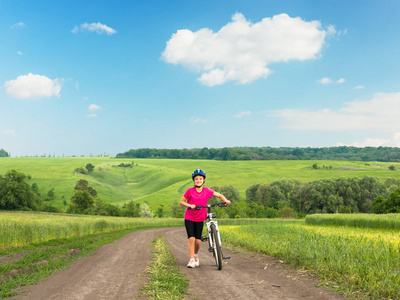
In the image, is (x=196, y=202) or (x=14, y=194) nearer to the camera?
(x=196, y=202)

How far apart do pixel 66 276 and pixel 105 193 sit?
127 m

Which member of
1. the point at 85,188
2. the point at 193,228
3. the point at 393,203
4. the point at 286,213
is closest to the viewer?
the point at 193,228

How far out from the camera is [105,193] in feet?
424

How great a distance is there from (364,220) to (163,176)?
130m

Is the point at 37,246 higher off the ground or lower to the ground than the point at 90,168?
higher

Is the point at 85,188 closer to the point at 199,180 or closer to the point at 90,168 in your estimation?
the point at 90,168

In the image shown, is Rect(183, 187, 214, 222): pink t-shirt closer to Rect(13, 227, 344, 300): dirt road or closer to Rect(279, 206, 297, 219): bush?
Rect(13, 227, 344, 300): dirt road

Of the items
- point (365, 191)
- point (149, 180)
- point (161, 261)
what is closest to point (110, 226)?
point (161, 261)

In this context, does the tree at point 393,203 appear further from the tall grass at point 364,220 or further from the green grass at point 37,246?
the green grass at point 37,246

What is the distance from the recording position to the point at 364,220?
3225 centimetres


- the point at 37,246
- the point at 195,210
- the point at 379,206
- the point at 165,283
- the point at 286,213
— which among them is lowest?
the point at 286,213

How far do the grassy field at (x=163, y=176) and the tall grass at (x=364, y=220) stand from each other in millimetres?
72733

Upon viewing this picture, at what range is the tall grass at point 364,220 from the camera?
29.1 m

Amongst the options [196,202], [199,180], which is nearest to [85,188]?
[196,202]
